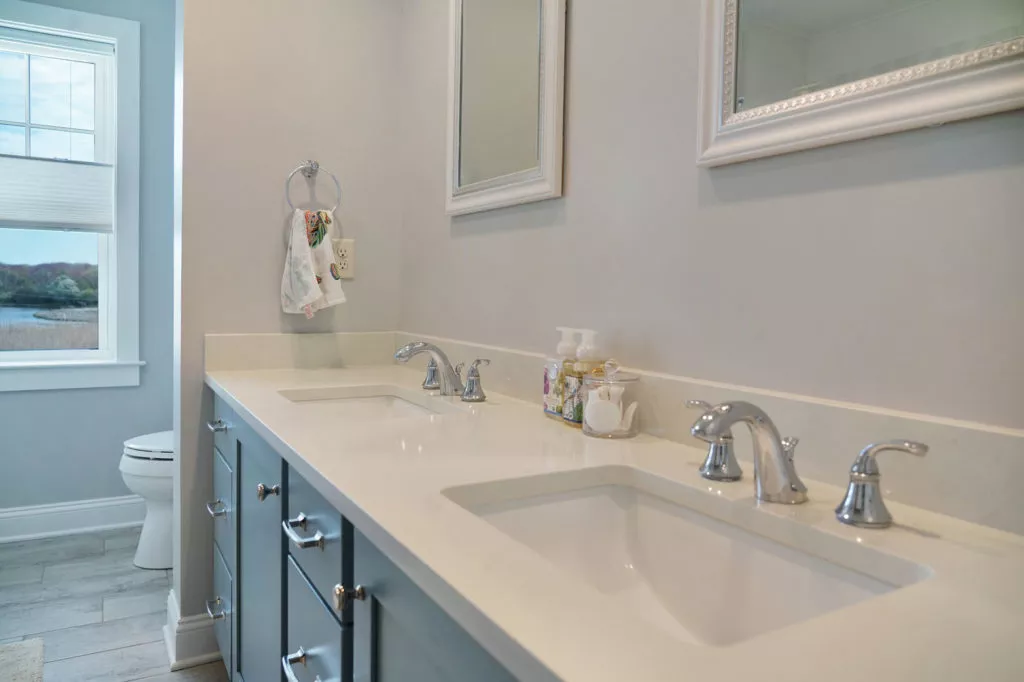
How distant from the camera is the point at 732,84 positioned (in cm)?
103

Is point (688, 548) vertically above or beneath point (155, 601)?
above

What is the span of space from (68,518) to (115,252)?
3.56 ft

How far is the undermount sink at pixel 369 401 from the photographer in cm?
161

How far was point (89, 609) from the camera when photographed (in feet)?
7.14

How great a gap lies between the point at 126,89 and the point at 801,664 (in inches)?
127

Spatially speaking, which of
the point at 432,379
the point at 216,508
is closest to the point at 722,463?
the point at 432,379

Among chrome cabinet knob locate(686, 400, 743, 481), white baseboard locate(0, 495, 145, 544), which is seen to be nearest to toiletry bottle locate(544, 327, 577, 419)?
chrome cabinet knob locate(686, 400, 743, 481)

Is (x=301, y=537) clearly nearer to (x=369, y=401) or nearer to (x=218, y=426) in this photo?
(x=369, y=401)

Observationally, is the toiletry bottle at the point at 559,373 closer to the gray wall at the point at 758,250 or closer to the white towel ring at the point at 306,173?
the gray wall at the point at 758,250

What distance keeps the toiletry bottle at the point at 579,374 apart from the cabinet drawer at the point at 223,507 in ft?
2.68

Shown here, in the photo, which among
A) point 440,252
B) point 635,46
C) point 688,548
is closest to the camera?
point 688,548

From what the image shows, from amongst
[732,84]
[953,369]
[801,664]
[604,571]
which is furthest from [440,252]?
[801,664]

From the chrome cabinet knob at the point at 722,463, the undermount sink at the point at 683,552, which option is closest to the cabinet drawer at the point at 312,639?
the undermount sink at the point at 683,552

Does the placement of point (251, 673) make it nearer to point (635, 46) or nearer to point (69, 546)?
point (635, 46)
